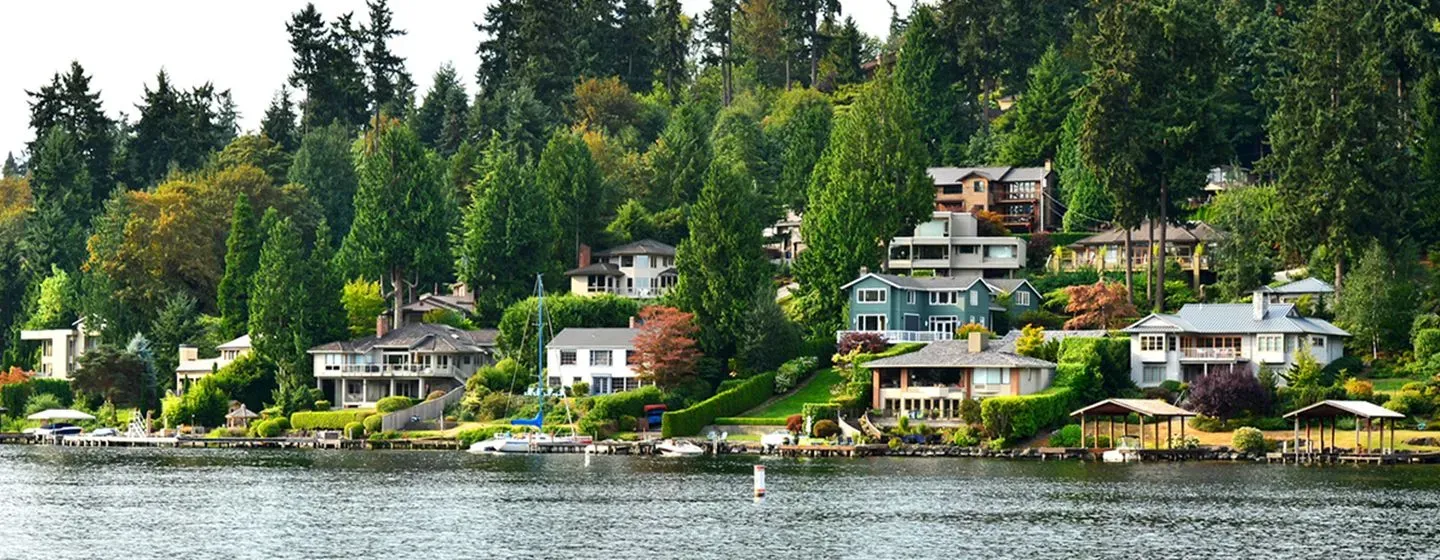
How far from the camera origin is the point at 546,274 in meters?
148

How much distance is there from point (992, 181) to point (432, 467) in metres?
61.5

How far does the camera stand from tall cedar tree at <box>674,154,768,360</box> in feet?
426

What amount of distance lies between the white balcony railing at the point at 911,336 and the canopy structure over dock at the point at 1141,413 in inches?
774

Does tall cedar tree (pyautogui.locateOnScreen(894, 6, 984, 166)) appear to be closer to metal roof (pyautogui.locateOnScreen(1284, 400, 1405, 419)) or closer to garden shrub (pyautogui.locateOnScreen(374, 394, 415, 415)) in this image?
garden shrub (pyautogui.locateOnScreen(374, 394, 415, 415))

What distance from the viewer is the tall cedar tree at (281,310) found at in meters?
138

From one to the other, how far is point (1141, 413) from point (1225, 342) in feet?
48.8

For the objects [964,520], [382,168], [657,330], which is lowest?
[964,520]

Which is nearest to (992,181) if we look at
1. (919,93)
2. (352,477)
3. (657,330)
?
(919,93)

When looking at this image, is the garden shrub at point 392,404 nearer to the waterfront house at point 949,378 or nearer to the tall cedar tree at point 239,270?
the tall cedar tree at point 239,270

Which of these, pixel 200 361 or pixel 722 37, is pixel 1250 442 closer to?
pixel 200 361

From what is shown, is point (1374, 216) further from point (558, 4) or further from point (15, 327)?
point (15, 327)

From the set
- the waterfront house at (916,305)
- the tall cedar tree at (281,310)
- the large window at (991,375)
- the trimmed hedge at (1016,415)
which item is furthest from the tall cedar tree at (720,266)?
the tall cedar tree at (281,310)

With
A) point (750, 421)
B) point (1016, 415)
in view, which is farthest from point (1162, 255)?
point (750, 421)

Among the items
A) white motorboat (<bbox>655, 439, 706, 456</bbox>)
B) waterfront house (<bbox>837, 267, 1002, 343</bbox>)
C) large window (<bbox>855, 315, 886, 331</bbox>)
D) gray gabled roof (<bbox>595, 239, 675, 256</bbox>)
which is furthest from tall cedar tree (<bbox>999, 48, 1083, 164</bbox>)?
white motorboat (<bbox>655, 439, 706, 456</bbox>)
